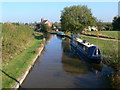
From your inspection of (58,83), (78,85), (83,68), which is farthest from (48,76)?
(83,68)

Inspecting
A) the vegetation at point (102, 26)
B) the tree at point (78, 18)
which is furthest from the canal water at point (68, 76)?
the vegetation at point (102, 26)

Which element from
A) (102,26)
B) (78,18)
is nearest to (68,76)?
(78,18)

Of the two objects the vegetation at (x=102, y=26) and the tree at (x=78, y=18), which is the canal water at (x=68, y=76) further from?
the vegetation at (x=102, y=26)

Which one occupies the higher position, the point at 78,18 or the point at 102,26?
the point at 78,18

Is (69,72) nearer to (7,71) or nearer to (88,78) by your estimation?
(88,78)

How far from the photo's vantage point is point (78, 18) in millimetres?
39312

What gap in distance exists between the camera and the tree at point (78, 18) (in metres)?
38.5

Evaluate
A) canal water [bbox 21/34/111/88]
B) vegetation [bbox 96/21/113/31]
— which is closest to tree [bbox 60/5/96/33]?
vegetation [bbox 96/21/113/31]

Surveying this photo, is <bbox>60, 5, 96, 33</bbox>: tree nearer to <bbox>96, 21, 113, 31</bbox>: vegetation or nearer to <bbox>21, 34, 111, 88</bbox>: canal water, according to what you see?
<bbox>96, 21, 113, 31</bbox>: vegetation

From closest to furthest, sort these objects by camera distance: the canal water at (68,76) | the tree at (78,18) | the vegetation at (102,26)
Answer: the canal water at (68,76)
the tree at (78,18)
the vegetation at (102,26)

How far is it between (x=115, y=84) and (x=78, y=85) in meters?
2.31

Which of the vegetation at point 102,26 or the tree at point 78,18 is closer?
the tree at point 78,18

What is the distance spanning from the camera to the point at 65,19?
39.5m

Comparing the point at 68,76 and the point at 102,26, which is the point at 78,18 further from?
the point at 102,26
